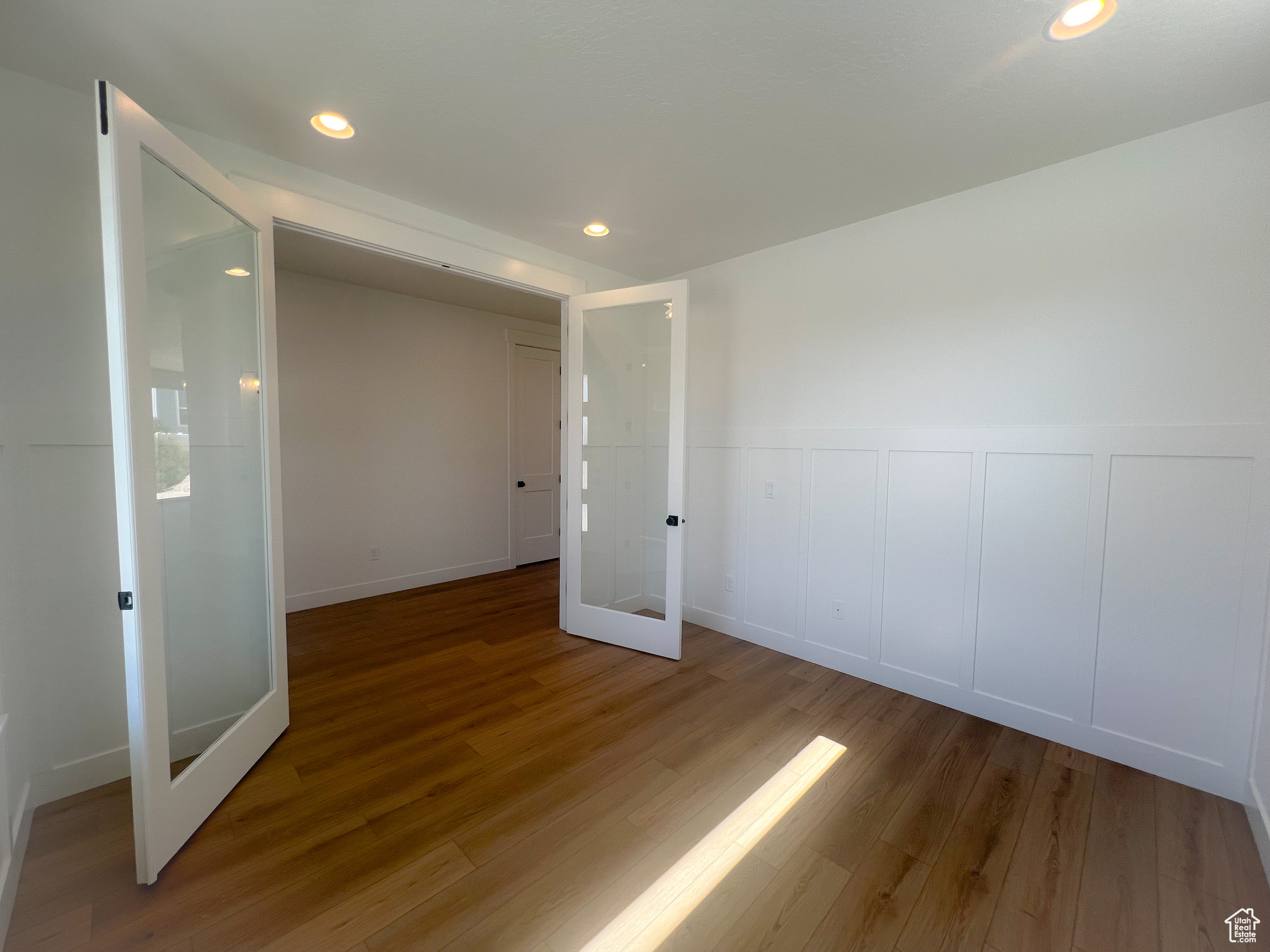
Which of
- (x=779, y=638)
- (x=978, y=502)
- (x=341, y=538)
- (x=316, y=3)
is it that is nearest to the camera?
(x=316, y=3)

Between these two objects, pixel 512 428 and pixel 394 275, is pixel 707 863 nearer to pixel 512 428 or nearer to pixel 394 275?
pixel 394 275

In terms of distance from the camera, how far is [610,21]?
4.93 ft

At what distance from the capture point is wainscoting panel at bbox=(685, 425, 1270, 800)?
6.32 ft

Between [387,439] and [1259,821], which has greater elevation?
[387,439]

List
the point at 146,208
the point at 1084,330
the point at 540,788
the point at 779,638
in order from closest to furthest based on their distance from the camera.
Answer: the point at 146,208 < the point at 540,788 < the point at 1084,330 < the point at 779,638

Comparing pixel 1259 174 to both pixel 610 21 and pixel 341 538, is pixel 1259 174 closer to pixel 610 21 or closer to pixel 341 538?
pixel 610 21

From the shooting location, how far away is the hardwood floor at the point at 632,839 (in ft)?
4.63

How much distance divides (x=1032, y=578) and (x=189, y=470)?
11.5 ft

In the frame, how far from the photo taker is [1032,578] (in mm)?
2334

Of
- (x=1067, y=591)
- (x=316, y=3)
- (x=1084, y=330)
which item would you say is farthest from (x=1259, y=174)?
(x=316, y=3)

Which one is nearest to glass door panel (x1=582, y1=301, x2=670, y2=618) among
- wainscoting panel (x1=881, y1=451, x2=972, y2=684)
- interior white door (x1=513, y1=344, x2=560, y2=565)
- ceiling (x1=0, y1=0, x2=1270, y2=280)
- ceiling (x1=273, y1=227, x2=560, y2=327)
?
ceiling (x1=273, y1=227, x2=560, y2=327)

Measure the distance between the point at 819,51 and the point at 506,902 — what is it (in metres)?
2.79

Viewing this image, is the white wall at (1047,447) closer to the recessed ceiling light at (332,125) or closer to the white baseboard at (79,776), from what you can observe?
the recessed ceiling light at (332,125)

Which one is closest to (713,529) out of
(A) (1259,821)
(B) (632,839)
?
(B) (632,839)
